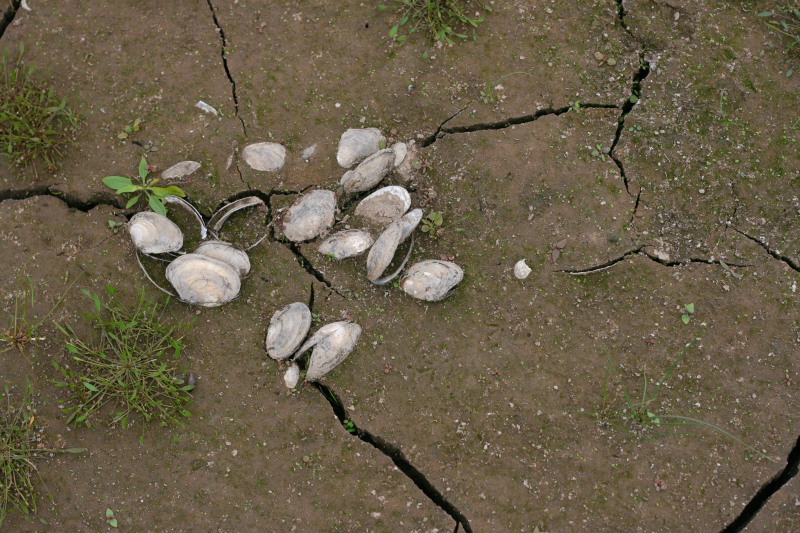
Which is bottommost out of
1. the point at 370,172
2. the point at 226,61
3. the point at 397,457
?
the point at 397,457

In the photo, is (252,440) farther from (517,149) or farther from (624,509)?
(517,149)

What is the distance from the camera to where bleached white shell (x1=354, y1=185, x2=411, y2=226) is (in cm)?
336

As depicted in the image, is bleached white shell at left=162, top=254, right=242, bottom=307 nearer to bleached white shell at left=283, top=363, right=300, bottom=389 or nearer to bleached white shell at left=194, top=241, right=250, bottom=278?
bleached white shell at left=194, top=241, right=250, bottom=278

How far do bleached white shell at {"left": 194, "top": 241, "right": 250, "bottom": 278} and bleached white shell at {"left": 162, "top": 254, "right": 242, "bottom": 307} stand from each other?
0.23ft

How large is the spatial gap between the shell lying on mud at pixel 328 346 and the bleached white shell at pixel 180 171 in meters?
1.28

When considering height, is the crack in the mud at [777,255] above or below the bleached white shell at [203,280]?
above

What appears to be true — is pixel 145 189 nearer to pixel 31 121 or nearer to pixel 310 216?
pixel 31 121

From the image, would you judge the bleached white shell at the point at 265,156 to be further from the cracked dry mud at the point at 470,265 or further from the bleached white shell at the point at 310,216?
the bleached white shell at the point at 310,216

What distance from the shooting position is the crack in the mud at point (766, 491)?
313 cm

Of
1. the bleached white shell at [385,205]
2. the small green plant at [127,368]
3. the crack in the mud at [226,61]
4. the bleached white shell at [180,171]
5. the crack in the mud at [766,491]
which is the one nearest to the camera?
the crack in the mud at [766,491]

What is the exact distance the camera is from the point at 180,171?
3.50 m

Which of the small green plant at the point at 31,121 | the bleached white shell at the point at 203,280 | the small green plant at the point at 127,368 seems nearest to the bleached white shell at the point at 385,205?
the bleached white shell at the point at 203,280

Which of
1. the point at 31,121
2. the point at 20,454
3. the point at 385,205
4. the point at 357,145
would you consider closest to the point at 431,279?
the point at 385,205

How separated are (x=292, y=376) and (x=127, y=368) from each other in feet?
3.10
